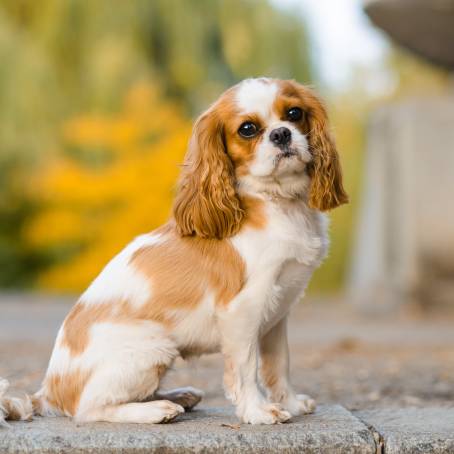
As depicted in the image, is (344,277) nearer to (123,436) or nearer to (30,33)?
(30,33)

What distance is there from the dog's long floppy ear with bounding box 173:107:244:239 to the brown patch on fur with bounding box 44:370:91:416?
0.68m

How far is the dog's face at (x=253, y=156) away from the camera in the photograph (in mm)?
3262

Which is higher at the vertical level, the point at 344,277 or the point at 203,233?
the point at 203,233

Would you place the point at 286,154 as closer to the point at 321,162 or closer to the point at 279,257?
the point at 321,162

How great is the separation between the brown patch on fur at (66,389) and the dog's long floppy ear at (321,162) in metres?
1.10

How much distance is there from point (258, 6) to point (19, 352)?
1100 centimetres

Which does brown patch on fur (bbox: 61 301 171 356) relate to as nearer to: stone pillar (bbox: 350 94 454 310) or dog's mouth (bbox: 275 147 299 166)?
dog's mouth (bbox: 275 147 299 166)

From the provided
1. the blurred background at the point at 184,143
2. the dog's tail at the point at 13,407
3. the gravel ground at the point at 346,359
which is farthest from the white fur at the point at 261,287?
the blurred background at the point at 184,143

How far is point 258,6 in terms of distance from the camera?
16.5 metres

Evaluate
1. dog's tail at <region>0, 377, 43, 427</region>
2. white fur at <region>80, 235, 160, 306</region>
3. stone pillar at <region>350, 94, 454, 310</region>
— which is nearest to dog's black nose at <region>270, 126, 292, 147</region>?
white fur at <region>80, 235, 160, 306</region>

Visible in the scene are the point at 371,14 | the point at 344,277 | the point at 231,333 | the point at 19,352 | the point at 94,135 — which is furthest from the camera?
the point at 344,277

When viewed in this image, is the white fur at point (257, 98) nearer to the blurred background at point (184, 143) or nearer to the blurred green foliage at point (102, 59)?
the blurred background at point (184, 143)

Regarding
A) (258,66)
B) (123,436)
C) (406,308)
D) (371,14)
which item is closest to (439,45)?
(371,14)

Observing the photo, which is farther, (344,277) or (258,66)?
(344,277)
